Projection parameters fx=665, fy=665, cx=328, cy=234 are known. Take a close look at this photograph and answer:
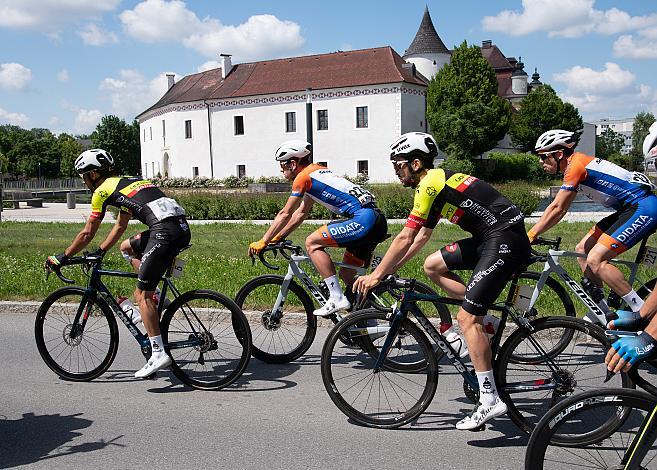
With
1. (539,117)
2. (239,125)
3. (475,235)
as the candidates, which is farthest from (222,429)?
(539,117)

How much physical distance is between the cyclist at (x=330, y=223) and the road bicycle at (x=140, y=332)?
35.2 inches

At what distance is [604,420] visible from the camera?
4.02 m

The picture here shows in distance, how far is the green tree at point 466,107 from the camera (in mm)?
53031

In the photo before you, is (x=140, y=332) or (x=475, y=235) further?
(x=140, y=332)

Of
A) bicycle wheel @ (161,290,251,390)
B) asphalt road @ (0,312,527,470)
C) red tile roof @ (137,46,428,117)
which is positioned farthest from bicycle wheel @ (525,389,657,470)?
red tile roof @ (137,46,428,117)

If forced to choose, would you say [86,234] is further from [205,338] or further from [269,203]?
[269,203]

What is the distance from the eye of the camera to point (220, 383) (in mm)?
6078

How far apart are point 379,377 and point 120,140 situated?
103 m

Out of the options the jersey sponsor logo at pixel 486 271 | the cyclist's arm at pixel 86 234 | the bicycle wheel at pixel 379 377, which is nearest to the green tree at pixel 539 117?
the cyclist's arm at pixel 86 234

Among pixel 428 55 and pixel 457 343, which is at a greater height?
pixel 428 55

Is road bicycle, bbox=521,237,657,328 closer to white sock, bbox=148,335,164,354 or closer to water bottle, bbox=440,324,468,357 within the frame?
water bottle, bbox=440,324,468,357

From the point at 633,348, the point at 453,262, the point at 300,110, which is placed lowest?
the point at 633,348

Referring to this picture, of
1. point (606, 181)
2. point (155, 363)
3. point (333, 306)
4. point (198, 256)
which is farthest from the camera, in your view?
point (198, 256)

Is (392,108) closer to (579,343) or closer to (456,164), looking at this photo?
(456,164)
